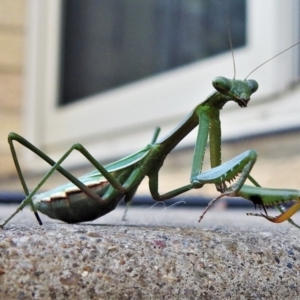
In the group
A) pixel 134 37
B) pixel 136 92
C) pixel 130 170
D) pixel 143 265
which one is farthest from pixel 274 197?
pixel 134 37

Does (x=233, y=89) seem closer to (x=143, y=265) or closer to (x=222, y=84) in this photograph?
(x=222, y=84)

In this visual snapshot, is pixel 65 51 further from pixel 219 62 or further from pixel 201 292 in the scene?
pixel 201 292

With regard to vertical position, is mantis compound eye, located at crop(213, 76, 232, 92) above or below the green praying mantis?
above

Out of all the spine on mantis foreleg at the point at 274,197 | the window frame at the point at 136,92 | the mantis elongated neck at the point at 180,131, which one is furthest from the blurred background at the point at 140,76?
the spine on mantis foreleg at the point at 274,197

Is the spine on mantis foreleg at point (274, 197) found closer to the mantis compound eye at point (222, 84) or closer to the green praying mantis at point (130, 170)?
the green praying mantis at point (130, 170)

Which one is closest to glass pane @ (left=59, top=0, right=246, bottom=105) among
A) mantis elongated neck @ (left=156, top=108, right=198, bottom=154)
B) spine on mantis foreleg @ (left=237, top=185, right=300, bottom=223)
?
mantis elongated neck @ (left=156, top=108, right=198, bottom=154)

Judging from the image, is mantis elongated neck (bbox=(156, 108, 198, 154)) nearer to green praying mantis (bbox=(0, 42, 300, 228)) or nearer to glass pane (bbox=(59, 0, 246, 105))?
green praying mantis (bbox=(0, 42, 300, 228))
